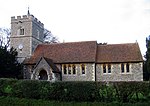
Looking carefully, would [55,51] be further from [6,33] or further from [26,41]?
[6,33]

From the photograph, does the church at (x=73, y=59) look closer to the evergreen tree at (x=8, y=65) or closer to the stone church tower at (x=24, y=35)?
the stone church tower at (x=24, y=35)

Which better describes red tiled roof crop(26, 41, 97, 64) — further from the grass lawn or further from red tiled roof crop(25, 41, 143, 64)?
the grass lawn

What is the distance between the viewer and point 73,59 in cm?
3334

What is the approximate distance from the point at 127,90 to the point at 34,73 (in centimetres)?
1616

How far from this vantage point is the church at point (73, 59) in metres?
31.4

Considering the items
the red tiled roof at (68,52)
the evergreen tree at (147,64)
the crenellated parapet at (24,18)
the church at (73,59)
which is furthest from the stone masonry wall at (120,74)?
the crenellated parapet at (24,18)

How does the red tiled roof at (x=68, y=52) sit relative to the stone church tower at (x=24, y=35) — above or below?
below

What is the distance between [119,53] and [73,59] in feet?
22.4

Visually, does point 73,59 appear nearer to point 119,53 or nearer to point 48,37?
point 119,53

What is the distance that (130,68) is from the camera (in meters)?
31.2

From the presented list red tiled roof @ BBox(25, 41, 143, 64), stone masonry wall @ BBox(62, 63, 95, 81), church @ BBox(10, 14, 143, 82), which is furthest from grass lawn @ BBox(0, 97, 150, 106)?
red tiled roof @ BBox(25, 41, 143, 64)

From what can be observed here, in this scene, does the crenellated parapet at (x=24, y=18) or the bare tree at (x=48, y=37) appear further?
the bare tree at (x=48, y=37)

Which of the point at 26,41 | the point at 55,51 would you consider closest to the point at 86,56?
the point at 55,51

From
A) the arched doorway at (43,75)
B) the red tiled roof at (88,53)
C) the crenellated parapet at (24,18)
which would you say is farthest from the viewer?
the crenellated parapet at (24,18)
